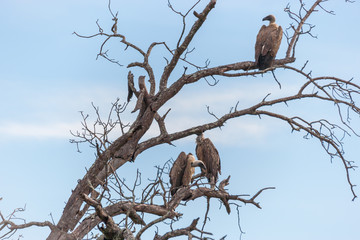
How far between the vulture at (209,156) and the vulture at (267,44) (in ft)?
4.95

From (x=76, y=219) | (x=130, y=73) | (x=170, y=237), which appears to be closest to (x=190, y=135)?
(x=130, y=73)

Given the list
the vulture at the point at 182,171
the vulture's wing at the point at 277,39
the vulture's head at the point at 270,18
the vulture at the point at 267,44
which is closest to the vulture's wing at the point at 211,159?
the vulture at the point at 182,171

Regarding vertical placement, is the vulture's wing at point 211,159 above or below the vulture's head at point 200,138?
below

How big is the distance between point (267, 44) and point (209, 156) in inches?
77.9

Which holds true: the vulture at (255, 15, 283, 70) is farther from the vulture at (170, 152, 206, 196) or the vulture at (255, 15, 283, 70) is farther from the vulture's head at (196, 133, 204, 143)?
the vulture at (170, 152, 206, 196)

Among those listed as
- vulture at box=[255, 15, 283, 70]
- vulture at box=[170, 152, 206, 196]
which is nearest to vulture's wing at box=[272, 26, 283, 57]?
vulture at box=[255, 15, 283, 70]

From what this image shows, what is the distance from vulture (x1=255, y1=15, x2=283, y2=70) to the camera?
862 cm

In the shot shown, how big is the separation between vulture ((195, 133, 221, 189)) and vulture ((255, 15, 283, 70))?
151 cm

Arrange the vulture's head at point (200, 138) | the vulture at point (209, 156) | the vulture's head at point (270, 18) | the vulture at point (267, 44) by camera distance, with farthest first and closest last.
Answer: the vulture's head at point (270, 18) → the vulture's head at point (200, 138) → the vulture at point (209, 156) → the vulture at point (267, 44)

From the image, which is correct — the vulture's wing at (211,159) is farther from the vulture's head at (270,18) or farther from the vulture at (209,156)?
the vulture's head at (270,18)

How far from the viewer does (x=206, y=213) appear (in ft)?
25.9

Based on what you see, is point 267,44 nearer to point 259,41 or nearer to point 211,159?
point 259,41

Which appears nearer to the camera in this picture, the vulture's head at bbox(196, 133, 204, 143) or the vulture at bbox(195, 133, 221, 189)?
the vulture at bbox(195, 133, 221, 189)

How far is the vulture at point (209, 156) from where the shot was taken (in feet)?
29.3
